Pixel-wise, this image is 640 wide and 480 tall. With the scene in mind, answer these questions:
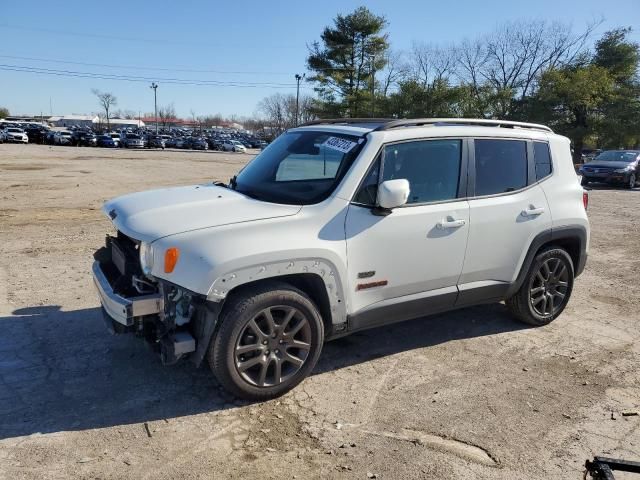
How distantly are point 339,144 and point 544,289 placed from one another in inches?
100.0

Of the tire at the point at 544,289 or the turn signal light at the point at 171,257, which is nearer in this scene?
the turn signal light at the point at 171,257

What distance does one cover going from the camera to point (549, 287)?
16.8ft

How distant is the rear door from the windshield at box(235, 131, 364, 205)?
116 centimetres

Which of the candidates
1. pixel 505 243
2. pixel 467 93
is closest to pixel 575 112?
pixel 467 93

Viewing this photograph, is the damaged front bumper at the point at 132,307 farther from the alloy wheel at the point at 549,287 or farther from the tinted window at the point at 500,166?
the alloy wheel at the point at 549,287

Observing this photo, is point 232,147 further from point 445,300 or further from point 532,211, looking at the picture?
point 445,300

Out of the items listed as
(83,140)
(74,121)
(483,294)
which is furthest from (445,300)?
(74,121)

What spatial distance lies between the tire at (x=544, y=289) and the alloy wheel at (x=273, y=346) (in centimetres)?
236

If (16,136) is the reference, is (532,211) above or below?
below

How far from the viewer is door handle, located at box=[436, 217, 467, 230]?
4.12 meters

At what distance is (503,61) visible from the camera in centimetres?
6212

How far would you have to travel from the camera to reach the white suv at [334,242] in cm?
335

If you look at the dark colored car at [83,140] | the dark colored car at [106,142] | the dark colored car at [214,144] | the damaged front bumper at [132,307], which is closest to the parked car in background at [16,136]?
the dark colored car at [83,140]

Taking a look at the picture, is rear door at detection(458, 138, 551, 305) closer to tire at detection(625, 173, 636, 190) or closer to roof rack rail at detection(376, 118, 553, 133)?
roof rack rail at detection(376, 118, 553, 133)
